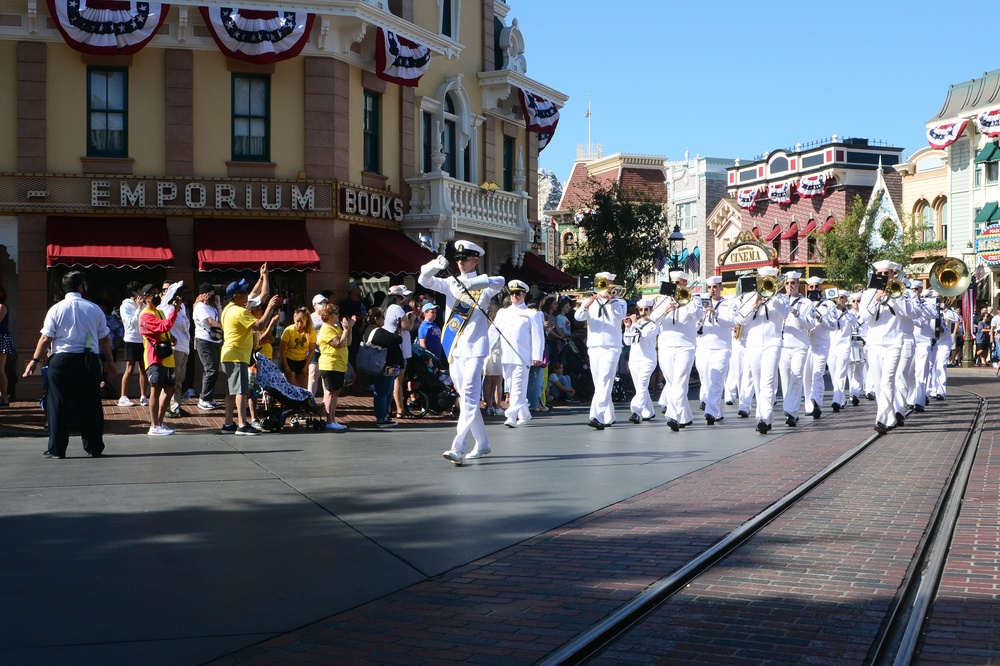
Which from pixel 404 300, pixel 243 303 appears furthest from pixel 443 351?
pixel 243 303

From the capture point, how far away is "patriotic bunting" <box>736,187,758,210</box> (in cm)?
5950

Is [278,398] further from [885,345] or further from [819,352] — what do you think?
[819,352]

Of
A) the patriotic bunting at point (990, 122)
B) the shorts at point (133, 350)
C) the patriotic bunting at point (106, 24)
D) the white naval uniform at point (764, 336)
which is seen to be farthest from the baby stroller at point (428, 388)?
the patriotic bunting at point (990, 122)

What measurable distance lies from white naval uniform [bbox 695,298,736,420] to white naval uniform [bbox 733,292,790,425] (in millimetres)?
400

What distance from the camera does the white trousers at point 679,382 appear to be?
45.5 ft

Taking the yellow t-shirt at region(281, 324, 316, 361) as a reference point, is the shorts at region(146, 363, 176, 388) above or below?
below

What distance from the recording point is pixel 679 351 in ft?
46.7

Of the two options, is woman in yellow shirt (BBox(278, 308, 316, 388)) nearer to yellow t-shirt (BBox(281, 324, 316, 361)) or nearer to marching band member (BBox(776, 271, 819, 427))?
yellow t-shirt (BBox(281, 324, 316, 361))

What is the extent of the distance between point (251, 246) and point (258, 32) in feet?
11.8

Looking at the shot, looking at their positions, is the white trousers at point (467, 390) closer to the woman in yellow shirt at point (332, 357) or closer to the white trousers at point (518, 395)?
the woman in yellow shirt at point (332, 357)

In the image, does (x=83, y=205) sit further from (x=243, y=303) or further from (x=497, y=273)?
(x=497, y=273)

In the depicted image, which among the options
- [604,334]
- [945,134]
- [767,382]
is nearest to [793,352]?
[767,382]

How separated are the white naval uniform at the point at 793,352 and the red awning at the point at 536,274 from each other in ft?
37.2

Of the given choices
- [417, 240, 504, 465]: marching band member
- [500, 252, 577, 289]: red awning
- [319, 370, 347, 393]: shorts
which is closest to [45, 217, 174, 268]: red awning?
[319, 370, 347, 393]: shorts
